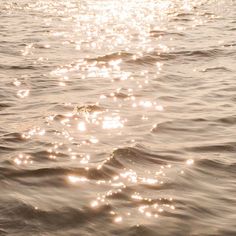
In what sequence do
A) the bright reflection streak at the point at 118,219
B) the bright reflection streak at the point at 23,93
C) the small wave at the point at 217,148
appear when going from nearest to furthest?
the bright reflection streak at the point at 118,219 < the small wave at the point at 217,148 < the bright reflection streak at the point at 23,93

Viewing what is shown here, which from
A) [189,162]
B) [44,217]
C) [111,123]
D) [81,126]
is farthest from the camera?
[111,123]

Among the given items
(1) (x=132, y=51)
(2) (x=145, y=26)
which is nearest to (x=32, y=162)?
(1) (x=132, y=51)

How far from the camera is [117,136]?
649cm

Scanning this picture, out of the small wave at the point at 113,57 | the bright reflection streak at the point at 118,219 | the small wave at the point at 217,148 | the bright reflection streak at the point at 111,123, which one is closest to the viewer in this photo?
the bright reflection streak at the point at 118,219

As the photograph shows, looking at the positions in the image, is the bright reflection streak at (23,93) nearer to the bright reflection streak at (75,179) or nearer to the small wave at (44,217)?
the bright reflection streak at (75,179)

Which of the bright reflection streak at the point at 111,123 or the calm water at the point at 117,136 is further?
the bright reflection streak at the point at 111,123

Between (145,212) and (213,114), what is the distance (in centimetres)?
317

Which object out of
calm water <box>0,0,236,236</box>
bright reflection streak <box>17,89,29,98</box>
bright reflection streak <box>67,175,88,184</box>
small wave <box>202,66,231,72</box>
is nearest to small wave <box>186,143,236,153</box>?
calm water <box>0,0,236,236</box>

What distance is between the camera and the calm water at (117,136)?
14.7ft

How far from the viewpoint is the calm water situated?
449 centimetres

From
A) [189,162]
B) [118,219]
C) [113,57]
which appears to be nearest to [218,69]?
[113,57]

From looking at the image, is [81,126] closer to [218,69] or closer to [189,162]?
[189,162]

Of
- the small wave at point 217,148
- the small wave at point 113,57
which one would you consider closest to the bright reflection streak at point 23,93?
the small wave at point 113,57

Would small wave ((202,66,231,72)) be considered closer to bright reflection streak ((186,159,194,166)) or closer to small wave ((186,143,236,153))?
small wave ((186,143,236,153))
